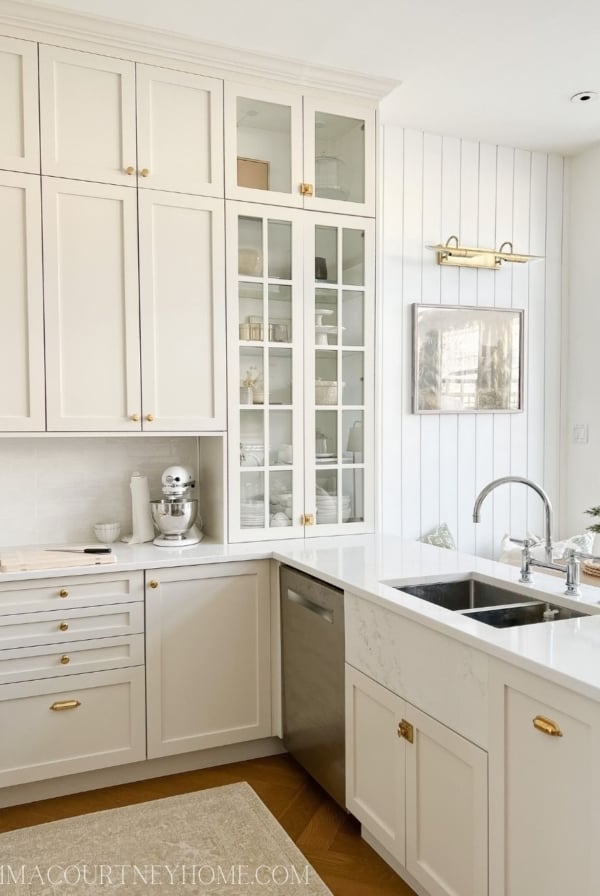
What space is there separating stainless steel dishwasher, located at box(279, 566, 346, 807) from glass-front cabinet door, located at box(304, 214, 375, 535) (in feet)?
1.58

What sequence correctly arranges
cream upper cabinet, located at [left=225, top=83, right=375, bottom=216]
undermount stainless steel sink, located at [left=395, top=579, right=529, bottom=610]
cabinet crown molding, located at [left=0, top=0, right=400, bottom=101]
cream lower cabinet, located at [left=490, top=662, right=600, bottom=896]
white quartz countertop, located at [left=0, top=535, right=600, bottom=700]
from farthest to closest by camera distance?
1. cream upper cabinet, located at [left=225, top=83, right=375, bottom=216]
2. cabinet crown molding, located at [left=0, top=0, right=400, bottom=101]
3. undermount stainless steel sink, located at [left=395, top=579, right=529, bottom=610]
4. white quartz countertop, located at [left=0, top=535, right=600, bottom=700]
5. cream lower cabinet, located at [left=490, top=662, right=600, bottom=896]

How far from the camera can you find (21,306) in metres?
2.55

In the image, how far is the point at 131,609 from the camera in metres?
2.57

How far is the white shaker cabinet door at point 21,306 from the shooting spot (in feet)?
8.26

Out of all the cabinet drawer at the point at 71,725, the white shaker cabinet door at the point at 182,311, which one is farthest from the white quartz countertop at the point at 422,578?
the white shaker cabinet door at the point at 182,311

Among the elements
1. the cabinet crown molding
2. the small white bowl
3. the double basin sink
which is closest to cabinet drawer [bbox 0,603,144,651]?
the small white bowl

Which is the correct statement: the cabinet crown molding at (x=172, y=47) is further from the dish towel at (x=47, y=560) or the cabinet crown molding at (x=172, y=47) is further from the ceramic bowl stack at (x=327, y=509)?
the dish towel at (x=47, y=560)

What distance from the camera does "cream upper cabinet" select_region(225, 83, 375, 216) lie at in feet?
9.31

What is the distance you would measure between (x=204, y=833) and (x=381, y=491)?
175 cm

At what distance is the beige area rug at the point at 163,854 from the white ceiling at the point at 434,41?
107 inches

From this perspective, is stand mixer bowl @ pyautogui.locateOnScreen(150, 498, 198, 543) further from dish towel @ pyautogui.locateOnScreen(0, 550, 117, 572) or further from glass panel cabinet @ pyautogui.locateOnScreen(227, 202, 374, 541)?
dish towel @ pyautogui.locateOnScreen(0, 550, 117, 572)

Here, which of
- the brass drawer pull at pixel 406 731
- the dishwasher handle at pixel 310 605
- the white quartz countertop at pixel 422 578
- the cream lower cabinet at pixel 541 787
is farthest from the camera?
the dishwasher handle at pixel 310 605

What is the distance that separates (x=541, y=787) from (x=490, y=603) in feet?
2.62

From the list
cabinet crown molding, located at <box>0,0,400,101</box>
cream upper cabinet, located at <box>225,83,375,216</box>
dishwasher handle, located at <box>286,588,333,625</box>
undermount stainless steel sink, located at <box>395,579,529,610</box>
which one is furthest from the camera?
cream upper cabinet, located at <box>225,83,375,216</box>
